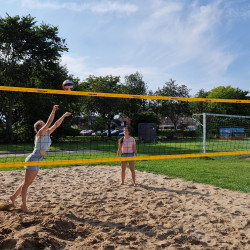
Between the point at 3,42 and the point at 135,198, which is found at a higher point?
the point at 3,42

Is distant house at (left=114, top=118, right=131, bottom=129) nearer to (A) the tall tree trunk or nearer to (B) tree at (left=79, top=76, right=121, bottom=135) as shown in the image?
(B) tree at (left=79, top=76, right=121, bottom=135)

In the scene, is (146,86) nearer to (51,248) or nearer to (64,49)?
(64,49)

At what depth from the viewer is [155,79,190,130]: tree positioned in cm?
3572

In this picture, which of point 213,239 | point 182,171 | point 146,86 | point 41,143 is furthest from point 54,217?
point 146,86

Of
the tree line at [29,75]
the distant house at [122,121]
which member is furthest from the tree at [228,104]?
the tree line at [29,75]

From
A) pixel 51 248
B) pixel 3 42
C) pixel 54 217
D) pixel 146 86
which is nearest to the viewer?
pixel 51 248

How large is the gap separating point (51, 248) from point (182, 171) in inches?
215

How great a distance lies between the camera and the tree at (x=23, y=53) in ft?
63.0

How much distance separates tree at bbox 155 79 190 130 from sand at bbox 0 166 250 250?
30.2 m

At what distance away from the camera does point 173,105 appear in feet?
117

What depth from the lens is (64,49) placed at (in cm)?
2147

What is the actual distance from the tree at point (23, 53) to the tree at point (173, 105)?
18.1 metres

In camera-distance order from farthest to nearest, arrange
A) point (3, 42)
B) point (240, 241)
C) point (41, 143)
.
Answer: point (3, 42) → point (41, 143) → point (240, 241)

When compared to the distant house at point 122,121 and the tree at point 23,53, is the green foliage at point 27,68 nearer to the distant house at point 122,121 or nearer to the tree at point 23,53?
the tree at point 23,53
